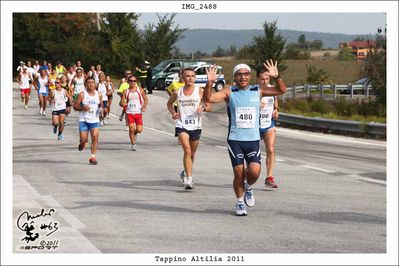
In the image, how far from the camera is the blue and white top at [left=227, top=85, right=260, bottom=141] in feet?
35.4

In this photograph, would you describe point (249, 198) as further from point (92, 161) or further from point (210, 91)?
point (92, 161)

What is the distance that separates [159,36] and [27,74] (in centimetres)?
1611

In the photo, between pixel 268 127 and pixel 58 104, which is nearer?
pixel 268 127

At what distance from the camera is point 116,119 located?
32.5 metres

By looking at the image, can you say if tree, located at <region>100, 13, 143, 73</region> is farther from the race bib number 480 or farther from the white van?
the race bib number 480

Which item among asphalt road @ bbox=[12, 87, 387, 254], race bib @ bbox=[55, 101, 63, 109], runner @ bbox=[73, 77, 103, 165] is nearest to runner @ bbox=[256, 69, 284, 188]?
asphalt road @ bbox=[12, 87, 387, 254]

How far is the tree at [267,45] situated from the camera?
1697 inches

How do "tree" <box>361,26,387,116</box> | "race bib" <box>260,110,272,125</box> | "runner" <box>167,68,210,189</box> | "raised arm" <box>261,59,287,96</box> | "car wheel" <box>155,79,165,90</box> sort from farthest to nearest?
"car wheel" <box>155,79,165,90</box>, "tree" <box>361,26,387,116</box>, "race bib" <box>260,110,272,125</box>, "runner" <box>167,68,210,189</box>, "raised arm" <box>261,59,287,96</box>

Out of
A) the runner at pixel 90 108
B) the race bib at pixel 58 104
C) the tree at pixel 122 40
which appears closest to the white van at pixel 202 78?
the tree at pixel 122 40

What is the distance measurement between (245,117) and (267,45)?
33342 mm

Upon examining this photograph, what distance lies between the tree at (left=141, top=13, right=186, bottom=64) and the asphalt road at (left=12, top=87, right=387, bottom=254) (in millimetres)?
30503

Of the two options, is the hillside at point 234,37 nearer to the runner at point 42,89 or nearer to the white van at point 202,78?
the white van at point 202,78

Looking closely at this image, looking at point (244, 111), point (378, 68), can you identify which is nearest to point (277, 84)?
point (244, 111)

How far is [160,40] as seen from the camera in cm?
5397
